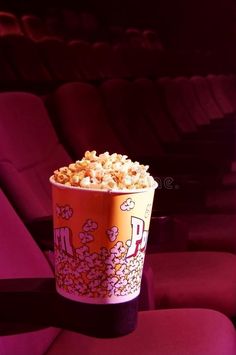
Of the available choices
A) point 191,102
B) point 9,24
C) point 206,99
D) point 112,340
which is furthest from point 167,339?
point 9,24

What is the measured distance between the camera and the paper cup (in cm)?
64

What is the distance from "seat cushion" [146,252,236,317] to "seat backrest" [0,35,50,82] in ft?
7.59

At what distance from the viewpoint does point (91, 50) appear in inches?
177

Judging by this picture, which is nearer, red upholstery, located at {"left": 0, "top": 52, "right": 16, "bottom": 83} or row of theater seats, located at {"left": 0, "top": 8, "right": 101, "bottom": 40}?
red upholstery, located at {"left": 0, "top": 52, "right": 16, "bottom": 83}

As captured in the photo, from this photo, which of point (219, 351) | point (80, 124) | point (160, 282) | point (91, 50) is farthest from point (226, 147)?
point (91, 50)

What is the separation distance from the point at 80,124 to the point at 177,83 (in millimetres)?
1445

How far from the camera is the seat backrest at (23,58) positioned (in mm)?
3570

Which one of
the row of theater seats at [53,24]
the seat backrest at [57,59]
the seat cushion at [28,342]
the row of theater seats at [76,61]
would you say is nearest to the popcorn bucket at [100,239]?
the seat cushion at [28,342]

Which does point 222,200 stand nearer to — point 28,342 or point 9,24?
point 28,342

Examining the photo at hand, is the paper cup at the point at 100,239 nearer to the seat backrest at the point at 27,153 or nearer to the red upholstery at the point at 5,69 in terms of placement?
the seat backrest at the point at 27,153

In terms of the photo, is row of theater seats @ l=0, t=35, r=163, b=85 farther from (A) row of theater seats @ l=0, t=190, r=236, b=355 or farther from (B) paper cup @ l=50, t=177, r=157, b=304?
(B) paper cup @ l=50, t=177, r=157, b=304

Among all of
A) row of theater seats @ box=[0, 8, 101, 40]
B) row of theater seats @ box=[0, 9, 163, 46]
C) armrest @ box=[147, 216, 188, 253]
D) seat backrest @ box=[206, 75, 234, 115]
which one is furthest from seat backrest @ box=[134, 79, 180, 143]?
row of theater seats @ box=[0, 9, 163, 46]

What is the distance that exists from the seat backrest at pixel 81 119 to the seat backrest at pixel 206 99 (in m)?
1.51

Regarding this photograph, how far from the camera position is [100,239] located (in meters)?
0.64
